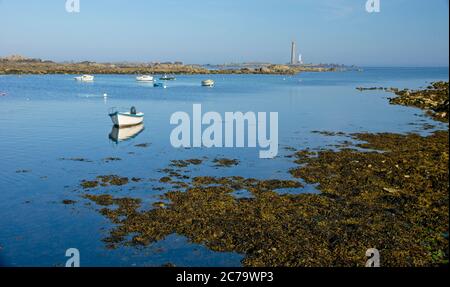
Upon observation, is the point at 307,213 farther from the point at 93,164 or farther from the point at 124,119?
the point at 124,119

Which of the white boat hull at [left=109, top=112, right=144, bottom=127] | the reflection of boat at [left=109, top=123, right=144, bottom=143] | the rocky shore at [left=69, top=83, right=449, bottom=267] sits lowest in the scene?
the rocky shore at [left=69, top=83, right=449, bottom=267]

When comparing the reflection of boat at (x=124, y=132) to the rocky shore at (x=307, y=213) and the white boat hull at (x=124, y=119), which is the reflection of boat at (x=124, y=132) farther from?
the rocky shore at (x=307, y=213)

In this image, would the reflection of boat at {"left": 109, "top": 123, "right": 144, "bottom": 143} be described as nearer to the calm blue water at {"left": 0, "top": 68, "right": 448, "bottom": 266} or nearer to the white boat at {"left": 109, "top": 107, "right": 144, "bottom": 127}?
the white boat at {"left": 109, "top": 107, "right": 144, "bottom": 127}

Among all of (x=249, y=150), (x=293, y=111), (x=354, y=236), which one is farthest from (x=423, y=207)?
(x=293, y=111)

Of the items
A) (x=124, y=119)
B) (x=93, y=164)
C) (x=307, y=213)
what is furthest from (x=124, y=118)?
(x=307, y=213)

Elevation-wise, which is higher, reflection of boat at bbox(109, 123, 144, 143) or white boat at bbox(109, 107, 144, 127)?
white boat at bbox(109, 107, 144, 127)

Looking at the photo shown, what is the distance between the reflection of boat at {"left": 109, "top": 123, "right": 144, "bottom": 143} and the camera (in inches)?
1438

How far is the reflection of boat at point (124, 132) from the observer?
36.5 meters

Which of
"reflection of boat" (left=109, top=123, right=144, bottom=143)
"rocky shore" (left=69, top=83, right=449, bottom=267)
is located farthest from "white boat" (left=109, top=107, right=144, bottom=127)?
"rocky shore" (left=69, top=83, right=449, bottom=267)

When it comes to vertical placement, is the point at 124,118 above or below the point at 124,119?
above

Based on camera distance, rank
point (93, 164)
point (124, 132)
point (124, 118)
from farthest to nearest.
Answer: point (124, 118), point (124, 132), point (93, 164)

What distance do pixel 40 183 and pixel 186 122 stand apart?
2590 cm

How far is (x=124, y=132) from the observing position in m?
39.3

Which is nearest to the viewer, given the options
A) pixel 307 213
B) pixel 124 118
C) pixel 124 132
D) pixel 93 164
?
pixel 307 213
